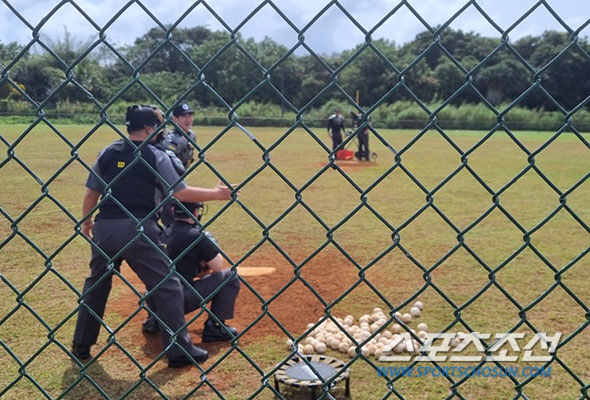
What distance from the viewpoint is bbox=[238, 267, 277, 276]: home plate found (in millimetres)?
5829

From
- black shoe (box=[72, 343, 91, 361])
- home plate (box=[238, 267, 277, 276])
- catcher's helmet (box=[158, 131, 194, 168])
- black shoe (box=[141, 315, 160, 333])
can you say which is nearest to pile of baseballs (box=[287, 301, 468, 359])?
black shoe (box=[141, 315, 160, 333])

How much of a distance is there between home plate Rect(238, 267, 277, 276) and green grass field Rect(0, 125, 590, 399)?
0.48ft

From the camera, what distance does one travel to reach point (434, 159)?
19.1 meters

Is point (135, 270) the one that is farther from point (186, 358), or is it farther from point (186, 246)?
point (186, 358)

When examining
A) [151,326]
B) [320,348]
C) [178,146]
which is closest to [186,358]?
[151,326]

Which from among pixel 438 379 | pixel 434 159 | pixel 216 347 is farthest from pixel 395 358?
pixel 434 159

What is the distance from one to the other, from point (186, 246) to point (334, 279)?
1942 mm

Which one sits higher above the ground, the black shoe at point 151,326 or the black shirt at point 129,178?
the black shirt at point 129,178

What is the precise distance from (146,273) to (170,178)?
0.73m

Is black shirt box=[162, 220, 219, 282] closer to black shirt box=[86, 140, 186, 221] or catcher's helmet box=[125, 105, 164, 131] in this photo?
black shirt box=[86, 140, 186, 221]

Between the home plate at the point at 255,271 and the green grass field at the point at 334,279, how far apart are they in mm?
148

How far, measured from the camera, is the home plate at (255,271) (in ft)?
19.1

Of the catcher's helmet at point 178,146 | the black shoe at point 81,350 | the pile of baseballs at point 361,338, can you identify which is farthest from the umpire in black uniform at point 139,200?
the catcher's helmet at point 178,146

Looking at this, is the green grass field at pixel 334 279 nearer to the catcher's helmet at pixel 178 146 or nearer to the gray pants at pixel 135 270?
the gray pants at pixel 135 270
